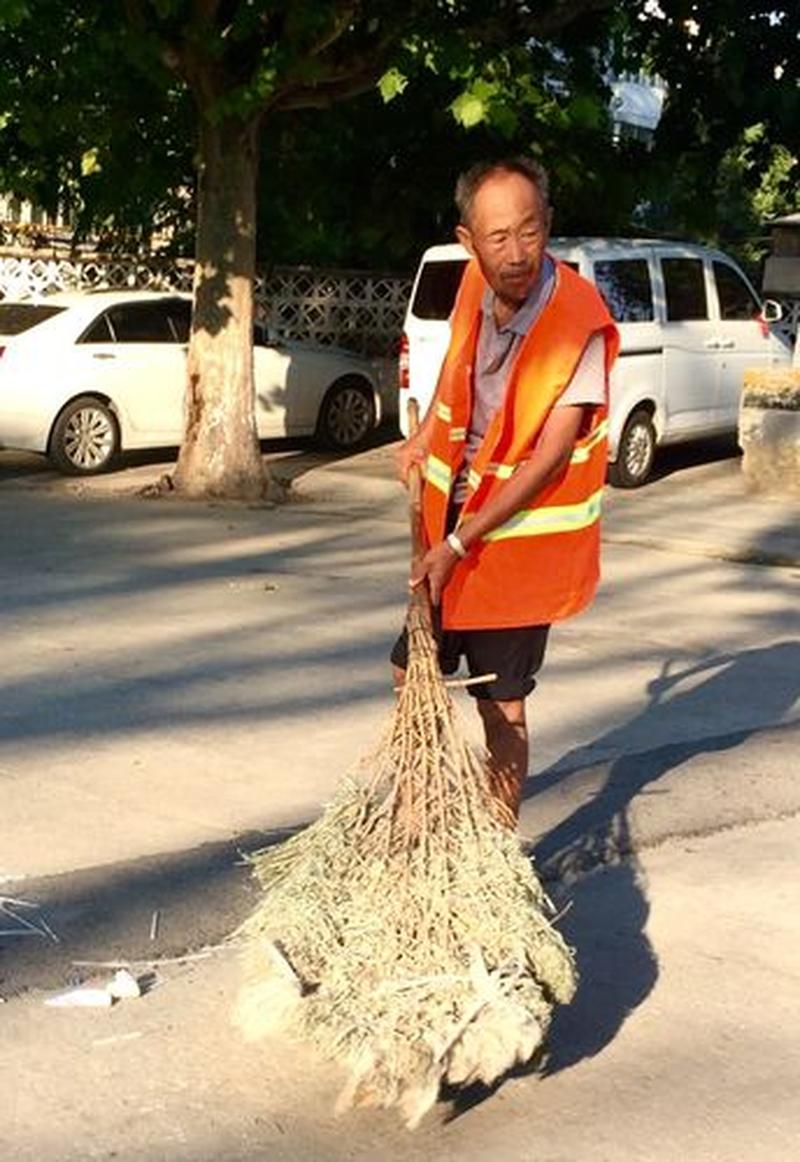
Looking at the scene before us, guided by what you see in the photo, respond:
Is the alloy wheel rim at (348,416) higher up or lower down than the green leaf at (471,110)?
lower down

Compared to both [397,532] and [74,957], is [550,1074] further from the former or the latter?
[397,532]

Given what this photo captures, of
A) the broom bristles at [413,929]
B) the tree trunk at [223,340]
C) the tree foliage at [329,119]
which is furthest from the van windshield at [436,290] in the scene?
the broom bristles at [413,929]

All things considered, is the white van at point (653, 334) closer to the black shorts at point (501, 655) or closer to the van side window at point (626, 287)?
the van side window at point (626, 287)

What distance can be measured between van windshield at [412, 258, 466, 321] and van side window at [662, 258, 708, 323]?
1.86 metres

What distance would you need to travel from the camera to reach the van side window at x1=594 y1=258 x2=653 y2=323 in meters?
15.7

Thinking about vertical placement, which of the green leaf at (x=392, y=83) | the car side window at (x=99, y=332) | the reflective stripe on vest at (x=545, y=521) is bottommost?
the reflective stripe on vest at (x=545, y=521)

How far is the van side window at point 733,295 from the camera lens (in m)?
17.0

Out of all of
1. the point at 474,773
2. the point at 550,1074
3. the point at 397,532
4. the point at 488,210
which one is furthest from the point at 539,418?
the point at 397,532

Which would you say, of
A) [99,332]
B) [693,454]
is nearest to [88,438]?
[99,332]

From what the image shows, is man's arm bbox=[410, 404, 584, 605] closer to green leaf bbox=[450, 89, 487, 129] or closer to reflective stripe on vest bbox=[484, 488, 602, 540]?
reflective stripe on vest bbox=[484, 488, 602, 540]

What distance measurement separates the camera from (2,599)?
9.95m

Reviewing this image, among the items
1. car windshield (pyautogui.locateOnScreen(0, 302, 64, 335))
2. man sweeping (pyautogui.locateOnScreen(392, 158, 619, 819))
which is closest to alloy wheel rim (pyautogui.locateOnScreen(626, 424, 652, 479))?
car windshield (pyautogui.locateOnScreen(0, 302, 64, 335))

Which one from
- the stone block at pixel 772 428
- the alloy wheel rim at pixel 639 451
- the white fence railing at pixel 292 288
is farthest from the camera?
the white fence railing at pixel 292 288

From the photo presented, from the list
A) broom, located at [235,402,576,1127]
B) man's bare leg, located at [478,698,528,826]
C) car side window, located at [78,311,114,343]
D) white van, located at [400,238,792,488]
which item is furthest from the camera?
car side window, located at [78,311,114,343]
